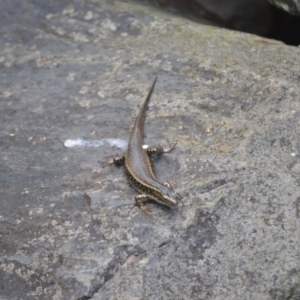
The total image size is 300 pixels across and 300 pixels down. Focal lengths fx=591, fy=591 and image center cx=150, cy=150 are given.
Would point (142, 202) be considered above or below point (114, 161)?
above

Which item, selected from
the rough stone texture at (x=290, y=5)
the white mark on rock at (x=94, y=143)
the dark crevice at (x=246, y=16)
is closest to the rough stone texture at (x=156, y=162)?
the white mark on rock at (x=94, y=143)

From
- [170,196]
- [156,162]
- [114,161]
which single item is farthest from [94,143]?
[170,196]

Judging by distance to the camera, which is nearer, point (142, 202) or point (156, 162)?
point (142, 202)

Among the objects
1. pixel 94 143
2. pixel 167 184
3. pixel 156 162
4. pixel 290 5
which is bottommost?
pixel 94 143

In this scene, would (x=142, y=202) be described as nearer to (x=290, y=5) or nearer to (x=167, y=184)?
(x=167, y=184)

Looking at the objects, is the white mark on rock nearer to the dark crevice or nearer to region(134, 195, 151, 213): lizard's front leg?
region(134, 195, 151, 213): lizard's front leg

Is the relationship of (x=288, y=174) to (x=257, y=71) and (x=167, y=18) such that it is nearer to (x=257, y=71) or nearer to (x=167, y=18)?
(x=257, y=71)

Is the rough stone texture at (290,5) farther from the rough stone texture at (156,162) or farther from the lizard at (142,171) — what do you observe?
the lizard at (142,171)

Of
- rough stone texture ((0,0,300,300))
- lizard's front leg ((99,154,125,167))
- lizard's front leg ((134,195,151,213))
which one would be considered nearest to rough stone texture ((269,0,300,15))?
rough stone texture ((0,0,300,300))
